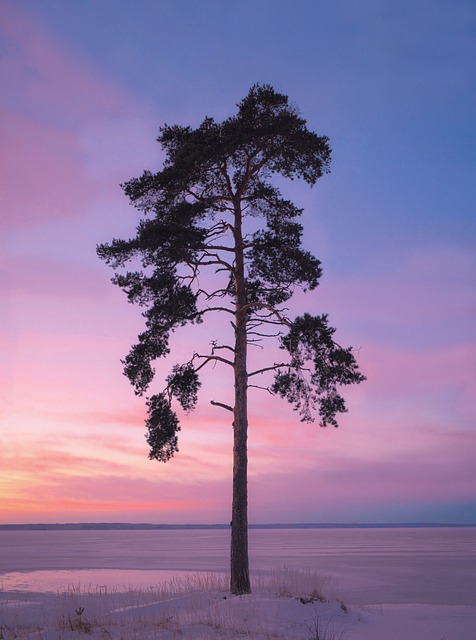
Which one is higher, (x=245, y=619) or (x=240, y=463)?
(x=240, y=463)

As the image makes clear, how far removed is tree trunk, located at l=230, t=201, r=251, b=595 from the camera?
17.7 m

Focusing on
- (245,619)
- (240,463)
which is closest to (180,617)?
(245,619)

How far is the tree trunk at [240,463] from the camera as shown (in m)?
17.7

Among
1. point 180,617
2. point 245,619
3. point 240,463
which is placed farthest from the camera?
point 240,463

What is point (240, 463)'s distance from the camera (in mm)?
18203

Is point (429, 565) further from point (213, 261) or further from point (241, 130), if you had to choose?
point (241, 130)

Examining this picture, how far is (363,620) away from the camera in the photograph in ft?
49.2

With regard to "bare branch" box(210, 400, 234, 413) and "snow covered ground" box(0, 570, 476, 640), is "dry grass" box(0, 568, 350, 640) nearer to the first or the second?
"snow covered ground" box(0, 570, 476, 640)

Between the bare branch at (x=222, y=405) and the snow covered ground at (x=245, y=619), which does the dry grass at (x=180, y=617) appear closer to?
the snow covered ground at (x=245, y=619)

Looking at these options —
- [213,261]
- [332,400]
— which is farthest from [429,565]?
[213,261]

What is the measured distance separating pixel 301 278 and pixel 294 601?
8.70 m

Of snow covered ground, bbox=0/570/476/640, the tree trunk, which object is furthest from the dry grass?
the tree trunk

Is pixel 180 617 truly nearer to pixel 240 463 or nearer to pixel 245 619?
pixel 245 619

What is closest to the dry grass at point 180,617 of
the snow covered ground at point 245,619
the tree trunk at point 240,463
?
the snow covered ground at point 245,619
